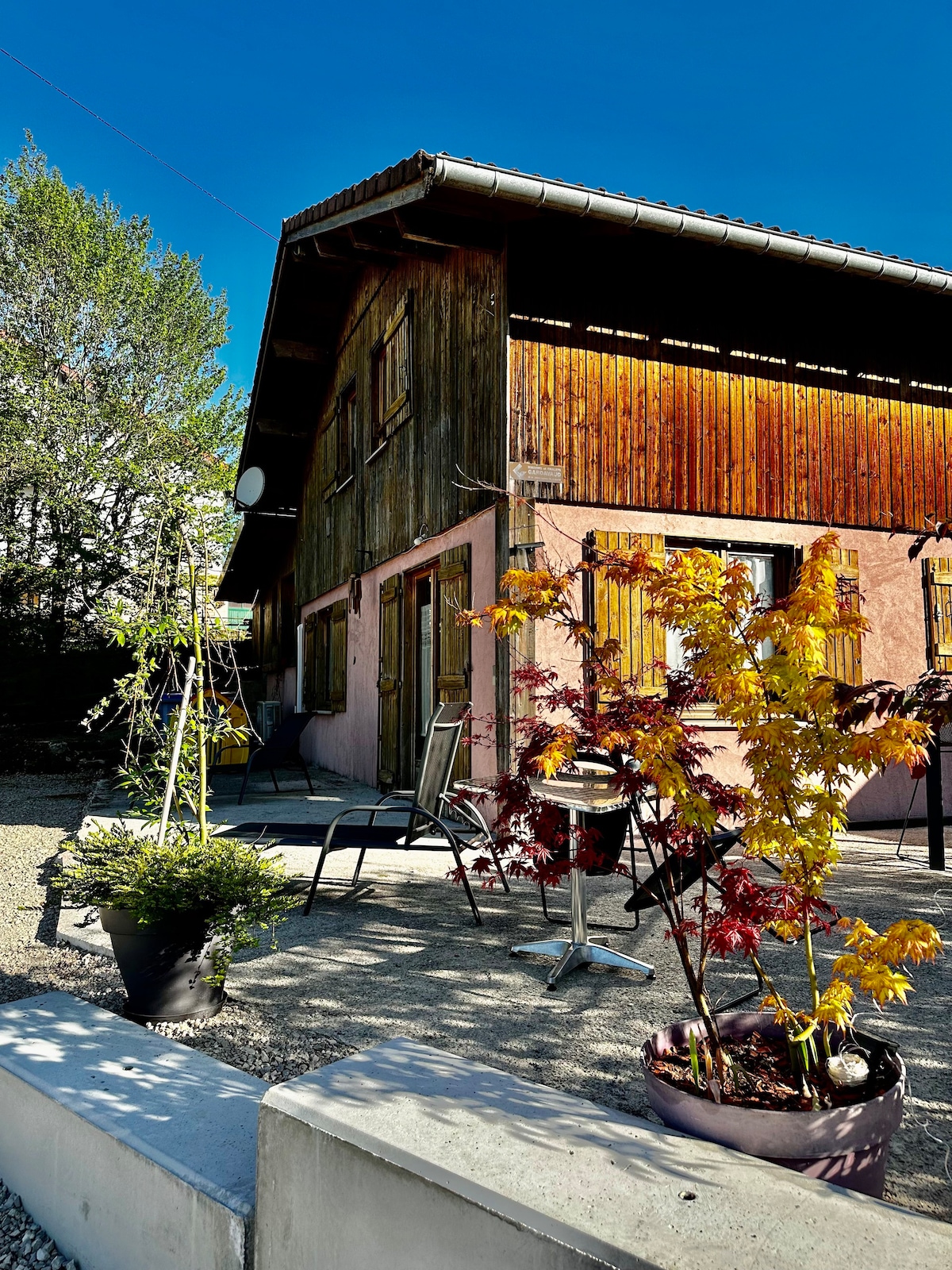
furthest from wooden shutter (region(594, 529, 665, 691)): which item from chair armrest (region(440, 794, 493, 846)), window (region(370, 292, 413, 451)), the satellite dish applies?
the satellite dish

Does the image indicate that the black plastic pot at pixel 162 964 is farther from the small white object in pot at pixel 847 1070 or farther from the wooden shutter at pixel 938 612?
the wooden shutter at pixel 938 612

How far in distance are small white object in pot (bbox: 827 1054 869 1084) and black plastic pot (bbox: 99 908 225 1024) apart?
72.2 inches

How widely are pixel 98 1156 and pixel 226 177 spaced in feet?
40.9

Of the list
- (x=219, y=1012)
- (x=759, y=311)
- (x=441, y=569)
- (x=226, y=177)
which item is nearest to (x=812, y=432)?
(x=759, y=311)

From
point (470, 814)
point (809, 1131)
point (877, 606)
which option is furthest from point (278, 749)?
point (809, 1131)

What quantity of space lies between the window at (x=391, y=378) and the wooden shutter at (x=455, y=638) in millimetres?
1878

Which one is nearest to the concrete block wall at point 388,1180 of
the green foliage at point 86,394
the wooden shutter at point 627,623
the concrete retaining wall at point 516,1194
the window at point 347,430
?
the concrete retaining wall at point 516,1194

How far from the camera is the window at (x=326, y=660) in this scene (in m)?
11.1

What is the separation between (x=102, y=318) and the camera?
706 inches

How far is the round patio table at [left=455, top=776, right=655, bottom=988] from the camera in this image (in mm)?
3072

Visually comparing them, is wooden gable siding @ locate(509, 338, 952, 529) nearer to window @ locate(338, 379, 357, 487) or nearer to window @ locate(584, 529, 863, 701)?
window @ locate(584, 529, 863, 701)

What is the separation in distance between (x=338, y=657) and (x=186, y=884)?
858 centimetres

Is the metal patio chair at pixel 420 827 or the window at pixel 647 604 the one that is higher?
the window at pixel 647 604

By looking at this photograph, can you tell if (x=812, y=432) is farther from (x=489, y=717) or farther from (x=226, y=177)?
(x=226, y=177)
